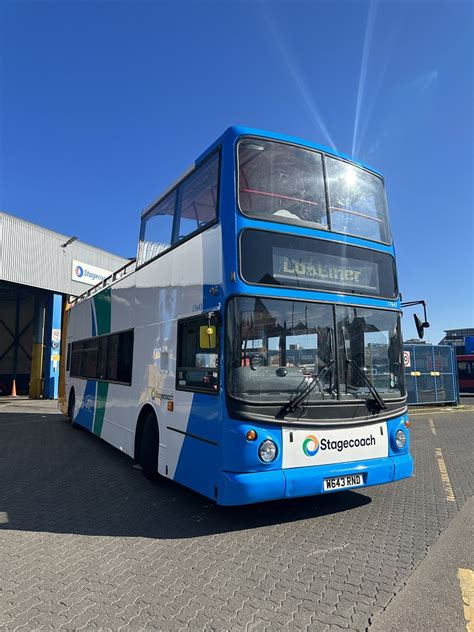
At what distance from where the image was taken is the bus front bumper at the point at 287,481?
4297 mm

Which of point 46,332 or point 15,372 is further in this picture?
point 15,372

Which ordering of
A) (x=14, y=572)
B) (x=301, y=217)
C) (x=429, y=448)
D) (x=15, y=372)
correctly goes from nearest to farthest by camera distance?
(x=14, y=572)
(x=301, y=217)
(x=429, y=448)
(x=15, y=372)

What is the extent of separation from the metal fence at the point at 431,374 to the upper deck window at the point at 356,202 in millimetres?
12862

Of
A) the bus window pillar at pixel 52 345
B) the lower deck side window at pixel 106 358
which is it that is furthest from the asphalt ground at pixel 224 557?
the bus window pillar at pixel 52 345

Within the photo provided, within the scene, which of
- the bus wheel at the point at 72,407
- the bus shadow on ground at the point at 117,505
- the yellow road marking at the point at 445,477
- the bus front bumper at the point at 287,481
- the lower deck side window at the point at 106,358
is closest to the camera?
the bus front bumper at the point at 287,481

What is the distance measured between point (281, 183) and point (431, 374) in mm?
16044

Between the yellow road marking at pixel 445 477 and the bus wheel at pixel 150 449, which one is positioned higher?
the bus wheel at pixel 150 449

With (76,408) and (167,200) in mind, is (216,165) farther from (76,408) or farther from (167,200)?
(76,408)

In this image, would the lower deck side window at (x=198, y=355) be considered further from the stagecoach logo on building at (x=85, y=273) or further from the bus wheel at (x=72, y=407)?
the stagecoach logo on building at (x=85, y=273)

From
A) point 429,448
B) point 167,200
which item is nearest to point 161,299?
point 167,200

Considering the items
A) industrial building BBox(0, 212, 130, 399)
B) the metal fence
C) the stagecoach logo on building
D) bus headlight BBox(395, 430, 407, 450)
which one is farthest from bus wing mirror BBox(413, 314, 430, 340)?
the stagecoach logo on building

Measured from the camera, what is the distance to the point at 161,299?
20.9 ft

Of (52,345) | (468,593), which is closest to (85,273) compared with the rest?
(52,345)

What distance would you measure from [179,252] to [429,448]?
23.7 feet
